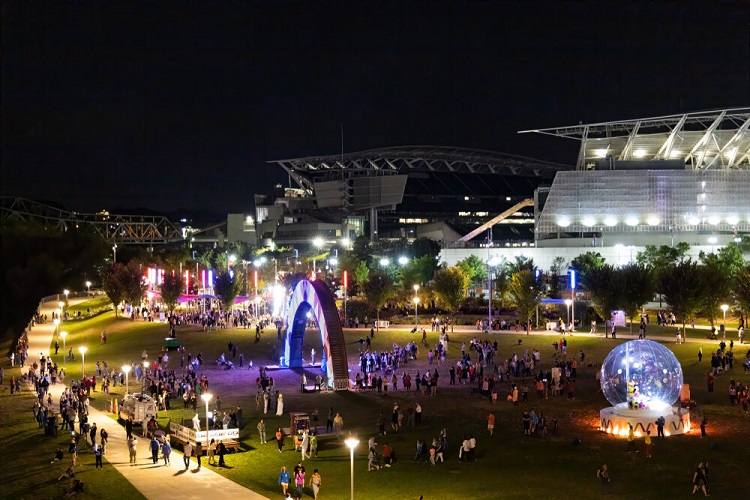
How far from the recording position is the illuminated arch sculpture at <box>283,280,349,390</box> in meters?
45.0

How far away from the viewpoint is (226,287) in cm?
8138

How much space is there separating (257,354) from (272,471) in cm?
3066

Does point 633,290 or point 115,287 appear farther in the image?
point 115,287

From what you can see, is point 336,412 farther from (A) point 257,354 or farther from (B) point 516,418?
(A) point 257,354

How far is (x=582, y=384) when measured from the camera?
1757 inches

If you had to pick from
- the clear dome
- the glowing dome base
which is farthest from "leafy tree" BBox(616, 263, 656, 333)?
the glowing dome base

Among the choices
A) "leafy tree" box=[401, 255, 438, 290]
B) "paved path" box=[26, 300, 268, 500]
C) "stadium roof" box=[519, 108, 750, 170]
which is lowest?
"paved path" box=[26, 300, 268, 500]

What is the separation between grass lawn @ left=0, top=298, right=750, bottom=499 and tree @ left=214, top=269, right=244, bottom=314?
2921cm

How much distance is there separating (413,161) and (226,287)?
115 m

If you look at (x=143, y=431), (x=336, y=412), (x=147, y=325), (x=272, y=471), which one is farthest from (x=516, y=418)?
(x=147, y=325)

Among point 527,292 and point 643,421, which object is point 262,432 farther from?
point 527,292

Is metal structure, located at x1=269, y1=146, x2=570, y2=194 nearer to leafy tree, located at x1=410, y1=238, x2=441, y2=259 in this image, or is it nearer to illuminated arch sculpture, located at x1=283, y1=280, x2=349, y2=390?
leafy tree, located at x1=410, y1=238, x2=441, y2=259

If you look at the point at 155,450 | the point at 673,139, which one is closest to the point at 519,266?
the point at 673,139

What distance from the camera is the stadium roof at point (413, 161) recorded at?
18675 cm
